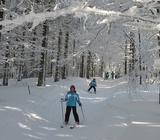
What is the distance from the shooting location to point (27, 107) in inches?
416

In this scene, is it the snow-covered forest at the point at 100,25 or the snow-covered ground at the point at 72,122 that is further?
the snow-covered ground at the point at 72,122

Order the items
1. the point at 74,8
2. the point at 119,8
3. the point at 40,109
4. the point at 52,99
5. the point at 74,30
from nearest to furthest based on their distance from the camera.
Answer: the point at 74,8
the point at 119,8
the point at 40,109
the point at 52,99
the point at 74,30

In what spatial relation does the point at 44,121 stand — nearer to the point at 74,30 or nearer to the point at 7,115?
the point at 7,115

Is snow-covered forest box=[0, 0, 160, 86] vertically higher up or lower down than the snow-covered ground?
higher up

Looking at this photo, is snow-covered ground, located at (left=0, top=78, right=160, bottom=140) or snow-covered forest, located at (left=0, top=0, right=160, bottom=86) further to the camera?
snow-covered ground, located at (left=0, top=78, right=160, bottom=140)

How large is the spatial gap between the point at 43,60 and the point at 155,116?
10.6 metres

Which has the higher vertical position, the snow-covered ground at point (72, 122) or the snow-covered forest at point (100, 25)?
the snow-covered forest at point (100, 25)

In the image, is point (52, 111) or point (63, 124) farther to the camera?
point (52, 111)

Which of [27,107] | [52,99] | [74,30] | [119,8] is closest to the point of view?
[119,8]

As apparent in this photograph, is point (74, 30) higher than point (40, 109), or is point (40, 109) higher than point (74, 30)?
point (74, 30)

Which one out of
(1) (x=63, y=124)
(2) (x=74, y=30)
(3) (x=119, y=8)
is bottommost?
(1) (x=63, y=124)

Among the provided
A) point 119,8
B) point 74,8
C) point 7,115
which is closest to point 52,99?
point 7,115

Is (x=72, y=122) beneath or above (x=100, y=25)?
beneath

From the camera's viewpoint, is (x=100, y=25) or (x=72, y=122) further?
(x=72, y=122)
